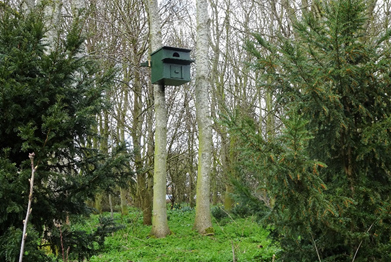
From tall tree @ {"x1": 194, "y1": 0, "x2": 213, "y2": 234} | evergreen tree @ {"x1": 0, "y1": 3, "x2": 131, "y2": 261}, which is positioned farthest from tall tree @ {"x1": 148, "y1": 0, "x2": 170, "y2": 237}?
evergreen tree @ {"x1": 0, "y1": 3, "x2": 131, "y2": 261}

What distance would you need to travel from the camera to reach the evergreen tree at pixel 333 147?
2.59 meters

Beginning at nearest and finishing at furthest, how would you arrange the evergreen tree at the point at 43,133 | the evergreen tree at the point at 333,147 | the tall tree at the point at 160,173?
the evergreen tree at the point at 333,147
the evergreen tree at the point at 43,133
the tall tree at the point at 160,173

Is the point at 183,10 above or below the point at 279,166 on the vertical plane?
above

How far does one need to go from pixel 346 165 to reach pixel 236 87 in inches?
527

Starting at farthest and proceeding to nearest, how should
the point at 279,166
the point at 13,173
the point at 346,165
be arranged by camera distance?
the point at 346,165
the point at 13,173
the point at 279,166

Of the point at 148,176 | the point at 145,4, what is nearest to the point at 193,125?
the point at 148,176

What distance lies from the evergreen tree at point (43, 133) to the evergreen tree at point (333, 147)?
65.3 inches

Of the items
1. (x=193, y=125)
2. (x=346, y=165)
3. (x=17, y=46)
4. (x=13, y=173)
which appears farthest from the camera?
(x=193, y=125)

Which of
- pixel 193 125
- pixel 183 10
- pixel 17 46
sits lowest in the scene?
pixel 17 46

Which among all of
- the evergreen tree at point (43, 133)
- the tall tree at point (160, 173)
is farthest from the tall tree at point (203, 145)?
the evergreen tree at point (43, 133)

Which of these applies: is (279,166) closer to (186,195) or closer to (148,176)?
(148,176)

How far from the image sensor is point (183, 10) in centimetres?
1163

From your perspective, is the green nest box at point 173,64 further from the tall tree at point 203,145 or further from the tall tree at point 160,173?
the tall tree at point 203,145

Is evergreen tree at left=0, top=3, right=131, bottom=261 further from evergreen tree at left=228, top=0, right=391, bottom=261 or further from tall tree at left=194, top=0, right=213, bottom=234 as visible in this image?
tall tree at left=194, top=0, right=213, bottom=234
